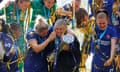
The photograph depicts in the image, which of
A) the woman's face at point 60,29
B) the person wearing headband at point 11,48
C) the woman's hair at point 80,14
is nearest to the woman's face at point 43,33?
the woman's face at point 60,29

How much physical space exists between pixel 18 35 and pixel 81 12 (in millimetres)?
677

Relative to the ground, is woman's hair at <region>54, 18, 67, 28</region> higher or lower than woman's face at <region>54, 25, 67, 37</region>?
higher

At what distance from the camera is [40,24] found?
4.81 m

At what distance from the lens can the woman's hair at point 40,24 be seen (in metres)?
4.74

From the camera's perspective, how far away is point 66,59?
4773 millimetres

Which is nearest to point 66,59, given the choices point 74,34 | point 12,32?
point 74,34

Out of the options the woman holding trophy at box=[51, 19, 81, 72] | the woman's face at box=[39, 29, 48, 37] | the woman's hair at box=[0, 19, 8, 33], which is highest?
the woman's hair at box=[0, 19, 8, 33]

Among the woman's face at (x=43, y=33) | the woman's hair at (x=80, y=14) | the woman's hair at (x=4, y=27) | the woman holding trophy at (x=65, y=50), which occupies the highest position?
the woman's hair at (x=80, y=14)

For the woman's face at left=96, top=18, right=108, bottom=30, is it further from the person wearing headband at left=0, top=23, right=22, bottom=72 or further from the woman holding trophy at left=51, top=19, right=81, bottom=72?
the person wearing headband at left=0, top=23, right=22, bottom=72

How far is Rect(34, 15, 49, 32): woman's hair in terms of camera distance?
15.6 ft

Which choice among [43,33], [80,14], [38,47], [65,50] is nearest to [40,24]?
[43,33]

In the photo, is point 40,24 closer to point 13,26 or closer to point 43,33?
point 43,33

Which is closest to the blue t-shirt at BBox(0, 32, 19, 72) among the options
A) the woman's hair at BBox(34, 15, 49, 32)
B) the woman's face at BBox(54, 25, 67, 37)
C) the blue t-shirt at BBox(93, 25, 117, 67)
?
the woman's hair at BBox(34, 15, 49, 32)

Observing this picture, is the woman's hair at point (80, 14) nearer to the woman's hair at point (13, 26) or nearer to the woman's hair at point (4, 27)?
the woman's hair at point (13, 26)
